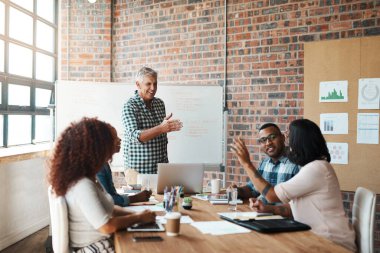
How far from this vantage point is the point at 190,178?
305cm

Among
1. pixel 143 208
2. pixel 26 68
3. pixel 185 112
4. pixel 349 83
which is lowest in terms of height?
pixel 143 208

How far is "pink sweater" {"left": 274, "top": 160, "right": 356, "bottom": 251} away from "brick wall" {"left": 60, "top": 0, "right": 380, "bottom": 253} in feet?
7.52

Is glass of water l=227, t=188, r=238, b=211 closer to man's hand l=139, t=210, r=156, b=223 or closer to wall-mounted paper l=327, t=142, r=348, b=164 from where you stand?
man's hand l=139, t=210, r=156, b=223

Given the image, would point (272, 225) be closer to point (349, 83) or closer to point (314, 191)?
point (314, 191)

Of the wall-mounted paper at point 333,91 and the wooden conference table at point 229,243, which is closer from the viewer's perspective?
the wooden conference table at point 229,243

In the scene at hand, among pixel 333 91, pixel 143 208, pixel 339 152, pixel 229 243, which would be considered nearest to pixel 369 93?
pixel 333 91

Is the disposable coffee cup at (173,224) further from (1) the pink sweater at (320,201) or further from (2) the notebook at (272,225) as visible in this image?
(1) the pink sweater at (320,201)

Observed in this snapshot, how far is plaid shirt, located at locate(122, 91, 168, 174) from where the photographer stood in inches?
144

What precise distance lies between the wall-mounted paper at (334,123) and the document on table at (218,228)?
252cm

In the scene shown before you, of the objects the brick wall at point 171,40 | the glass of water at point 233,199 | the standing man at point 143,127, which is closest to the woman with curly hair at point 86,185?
the glass of water at point 233,199

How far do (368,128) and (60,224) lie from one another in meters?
3.24

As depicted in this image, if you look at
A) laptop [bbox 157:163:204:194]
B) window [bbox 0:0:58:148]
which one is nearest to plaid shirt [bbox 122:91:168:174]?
laptop [bbox 157:163:204:194]

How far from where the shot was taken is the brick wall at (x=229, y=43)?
448 centimetres

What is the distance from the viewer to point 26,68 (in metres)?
5.02
